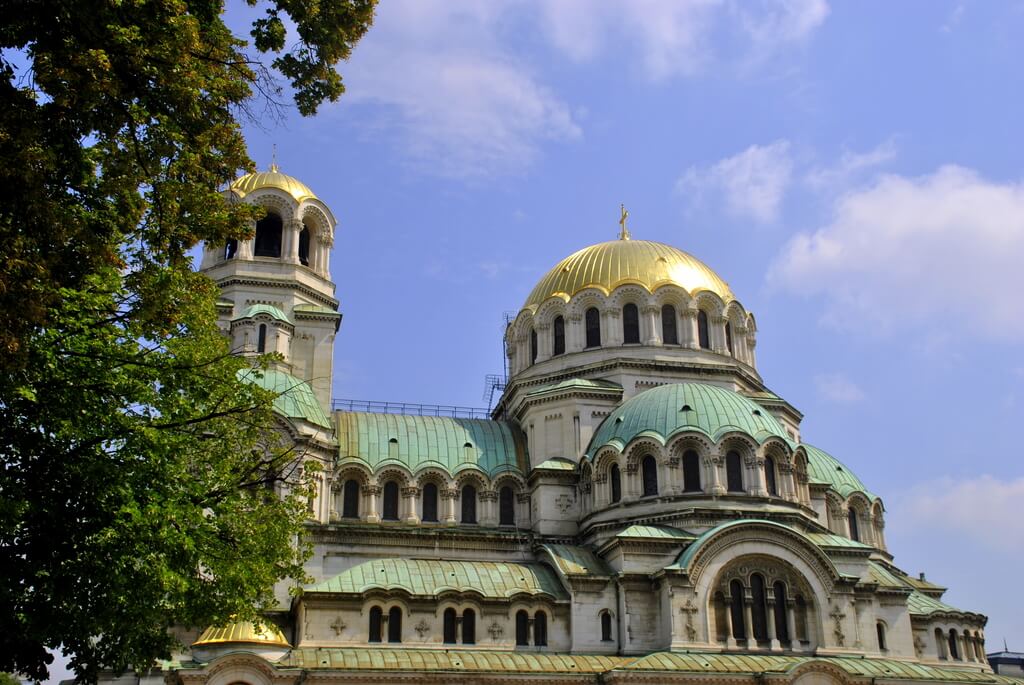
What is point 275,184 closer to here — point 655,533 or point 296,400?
point 296,400

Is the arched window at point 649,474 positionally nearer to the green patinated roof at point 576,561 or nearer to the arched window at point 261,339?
the green patinated roof at point 576,561

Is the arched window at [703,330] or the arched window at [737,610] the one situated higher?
the arched window at [703,330]

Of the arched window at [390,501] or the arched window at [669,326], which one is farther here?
the arched window at [669,326]

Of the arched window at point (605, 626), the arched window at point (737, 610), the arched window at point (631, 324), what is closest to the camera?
the arched window at point (737, 610)

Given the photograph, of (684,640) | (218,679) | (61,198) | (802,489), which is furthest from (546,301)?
(61,198)

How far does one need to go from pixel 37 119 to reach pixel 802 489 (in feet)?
102

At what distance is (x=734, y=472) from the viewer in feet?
120

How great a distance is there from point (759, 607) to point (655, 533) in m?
4.02

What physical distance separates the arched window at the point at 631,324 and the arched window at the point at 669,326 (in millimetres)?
1145

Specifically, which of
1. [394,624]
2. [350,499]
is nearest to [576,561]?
[394,624]

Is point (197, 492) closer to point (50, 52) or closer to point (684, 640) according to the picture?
point (50, 52)

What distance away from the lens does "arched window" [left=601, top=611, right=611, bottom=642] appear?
33.8 meters

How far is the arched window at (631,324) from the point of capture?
Result: 43.5m

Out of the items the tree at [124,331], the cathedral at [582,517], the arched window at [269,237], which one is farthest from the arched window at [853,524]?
the tree at [124,331]
